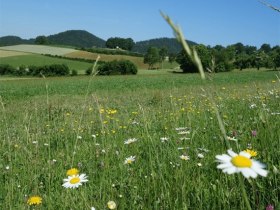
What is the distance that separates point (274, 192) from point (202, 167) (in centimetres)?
83

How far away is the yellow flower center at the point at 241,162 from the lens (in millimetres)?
931

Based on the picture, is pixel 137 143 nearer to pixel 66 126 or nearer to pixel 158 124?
pixel 158 124

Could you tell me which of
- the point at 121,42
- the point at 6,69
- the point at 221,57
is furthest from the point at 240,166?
the point at 121,42

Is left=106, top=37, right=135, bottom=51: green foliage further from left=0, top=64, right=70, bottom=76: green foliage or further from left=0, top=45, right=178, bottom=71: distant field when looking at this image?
left=0, top=64, right=70, bottom=76: green foliage

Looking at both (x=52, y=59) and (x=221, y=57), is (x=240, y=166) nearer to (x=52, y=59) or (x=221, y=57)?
(x=221, y=57)

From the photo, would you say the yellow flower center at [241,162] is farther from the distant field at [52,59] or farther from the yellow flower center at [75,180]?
the distant field at [52,59]

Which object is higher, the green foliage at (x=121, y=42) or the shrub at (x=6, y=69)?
the green foliage at (x=121, y=42)

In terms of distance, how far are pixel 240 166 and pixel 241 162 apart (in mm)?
47

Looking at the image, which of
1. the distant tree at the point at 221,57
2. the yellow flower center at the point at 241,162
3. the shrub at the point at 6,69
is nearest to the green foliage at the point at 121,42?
the distant tree at the point at 221,57

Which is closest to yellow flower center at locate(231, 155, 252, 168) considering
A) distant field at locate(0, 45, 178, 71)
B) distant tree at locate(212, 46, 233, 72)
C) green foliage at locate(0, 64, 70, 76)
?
distant tree at locate(212, 46, 233, 72)

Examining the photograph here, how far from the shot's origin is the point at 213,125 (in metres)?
4.43

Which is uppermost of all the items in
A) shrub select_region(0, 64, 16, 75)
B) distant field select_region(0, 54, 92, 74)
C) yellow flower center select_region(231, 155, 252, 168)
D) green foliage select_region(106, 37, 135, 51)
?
green foliage select_region(106, 37, 135, 51)

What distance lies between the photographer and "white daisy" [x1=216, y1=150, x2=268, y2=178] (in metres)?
0.86

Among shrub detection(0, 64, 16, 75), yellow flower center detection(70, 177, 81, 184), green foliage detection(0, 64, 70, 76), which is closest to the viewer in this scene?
yellow flower center detection(70, 177, 81, 184)
